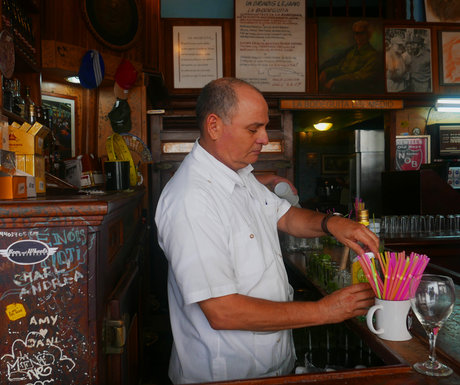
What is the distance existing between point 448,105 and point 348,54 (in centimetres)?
161

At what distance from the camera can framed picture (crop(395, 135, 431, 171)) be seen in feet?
17.8

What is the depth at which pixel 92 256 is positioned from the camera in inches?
47.8

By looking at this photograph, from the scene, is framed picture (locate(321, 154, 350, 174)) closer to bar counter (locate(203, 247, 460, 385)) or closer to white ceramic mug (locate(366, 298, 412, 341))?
bar counter (locate(203, 247, 460, 385))

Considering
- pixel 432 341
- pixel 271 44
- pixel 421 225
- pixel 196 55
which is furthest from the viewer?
pixel 271 44

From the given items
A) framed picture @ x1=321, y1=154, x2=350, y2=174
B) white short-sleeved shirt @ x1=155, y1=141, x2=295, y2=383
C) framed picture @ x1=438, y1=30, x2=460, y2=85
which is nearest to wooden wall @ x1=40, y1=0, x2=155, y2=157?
white short-sleeved shirt @ x1=155, y1=141, x2=295, y2=383

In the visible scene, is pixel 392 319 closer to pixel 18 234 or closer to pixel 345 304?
pixel 345 304

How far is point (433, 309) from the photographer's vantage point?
1034mm

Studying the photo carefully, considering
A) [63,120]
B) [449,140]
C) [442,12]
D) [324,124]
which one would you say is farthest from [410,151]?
[63,120]

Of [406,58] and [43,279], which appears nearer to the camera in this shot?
[43,279]

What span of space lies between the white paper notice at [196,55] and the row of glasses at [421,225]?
249cm

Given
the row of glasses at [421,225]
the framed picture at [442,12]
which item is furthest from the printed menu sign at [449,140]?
the row of glasses at [421,225]

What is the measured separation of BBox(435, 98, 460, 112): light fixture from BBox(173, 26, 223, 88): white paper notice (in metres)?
2.85

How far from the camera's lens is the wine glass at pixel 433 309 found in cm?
102

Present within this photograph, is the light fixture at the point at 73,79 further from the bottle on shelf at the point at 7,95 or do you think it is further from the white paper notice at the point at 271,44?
the white paper notice at the point at 271,44
